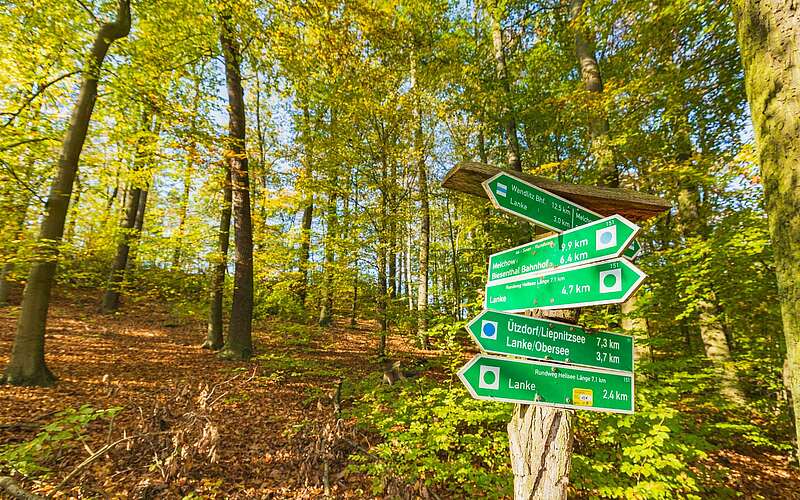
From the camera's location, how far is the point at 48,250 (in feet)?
19.5

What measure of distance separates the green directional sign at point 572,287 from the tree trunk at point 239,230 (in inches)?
328

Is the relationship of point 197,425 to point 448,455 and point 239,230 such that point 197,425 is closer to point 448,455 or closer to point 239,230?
point 448,455

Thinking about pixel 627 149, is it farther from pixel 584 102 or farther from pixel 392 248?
pixel 392 248

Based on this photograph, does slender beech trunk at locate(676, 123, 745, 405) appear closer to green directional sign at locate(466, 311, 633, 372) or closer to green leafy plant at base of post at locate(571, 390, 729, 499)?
green leafy plant at base of post at locate(571, 390, 729, 499)

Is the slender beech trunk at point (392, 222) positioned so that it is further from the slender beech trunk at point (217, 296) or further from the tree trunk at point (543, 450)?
the tree trunk at point (543, 450)

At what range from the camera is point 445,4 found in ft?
34.8

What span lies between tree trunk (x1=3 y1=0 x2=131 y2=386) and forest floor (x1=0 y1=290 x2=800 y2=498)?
403mm

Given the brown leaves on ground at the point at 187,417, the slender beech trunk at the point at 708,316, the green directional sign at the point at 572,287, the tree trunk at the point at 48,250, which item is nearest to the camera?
the green directional sign at the point at 572,287

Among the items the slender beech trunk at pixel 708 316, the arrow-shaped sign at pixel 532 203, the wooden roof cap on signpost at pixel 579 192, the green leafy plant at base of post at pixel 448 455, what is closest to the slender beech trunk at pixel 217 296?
the green leafy plant at base of post at pixel 448 455

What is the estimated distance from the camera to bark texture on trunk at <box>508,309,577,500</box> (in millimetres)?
1955

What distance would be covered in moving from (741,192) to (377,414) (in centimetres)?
781

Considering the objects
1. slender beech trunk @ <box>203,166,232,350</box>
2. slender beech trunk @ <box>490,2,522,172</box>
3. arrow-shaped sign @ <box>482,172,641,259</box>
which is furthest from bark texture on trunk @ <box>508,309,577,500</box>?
slender beech trunk @ <box>203,166,232,350</box>

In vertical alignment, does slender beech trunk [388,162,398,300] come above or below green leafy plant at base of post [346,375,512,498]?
above

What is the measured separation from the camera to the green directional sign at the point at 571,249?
1.64 m
